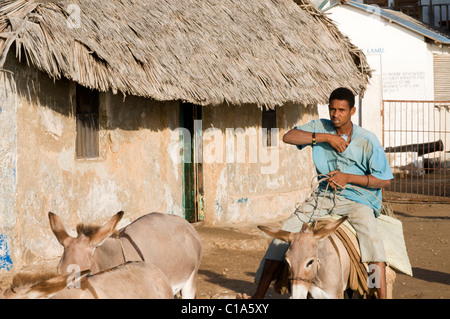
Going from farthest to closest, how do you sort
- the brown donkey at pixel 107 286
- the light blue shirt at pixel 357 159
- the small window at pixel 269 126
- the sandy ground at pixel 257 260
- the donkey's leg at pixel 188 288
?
the small window at pixel 269 126 < the sandy ground at pixel 257 260 < the donkey's leg at pixel 188 288 < the light blue shirt at pixel 357 159 < the brown donkey at pixel 107 286

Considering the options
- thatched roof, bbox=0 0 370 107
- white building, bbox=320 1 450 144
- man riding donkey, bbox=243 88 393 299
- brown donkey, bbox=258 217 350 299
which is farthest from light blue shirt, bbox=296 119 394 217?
white building, bbox=320 1 450 144

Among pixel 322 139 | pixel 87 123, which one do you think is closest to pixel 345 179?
pixel 322 139

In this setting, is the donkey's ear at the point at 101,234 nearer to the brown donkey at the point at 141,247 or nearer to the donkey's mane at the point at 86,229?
the brown donkey at the point at 141,247

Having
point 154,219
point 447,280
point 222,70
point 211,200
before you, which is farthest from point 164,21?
point 447,280

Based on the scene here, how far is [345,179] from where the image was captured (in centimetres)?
501

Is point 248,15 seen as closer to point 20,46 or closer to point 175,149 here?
point 175,149

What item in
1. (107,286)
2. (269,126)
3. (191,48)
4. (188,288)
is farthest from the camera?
(269,126)

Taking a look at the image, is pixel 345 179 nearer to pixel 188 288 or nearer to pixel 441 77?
pixel 188 288

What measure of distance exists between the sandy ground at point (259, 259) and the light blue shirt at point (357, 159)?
203cm

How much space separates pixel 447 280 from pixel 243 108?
183 inches

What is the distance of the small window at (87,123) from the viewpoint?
27.8 ft

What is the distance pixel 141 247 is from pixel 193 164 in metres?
5.32

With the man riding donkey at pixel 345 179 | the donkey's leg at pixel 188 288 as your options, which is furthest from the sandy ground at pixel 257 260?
the man riding donkey at pixel 345 179

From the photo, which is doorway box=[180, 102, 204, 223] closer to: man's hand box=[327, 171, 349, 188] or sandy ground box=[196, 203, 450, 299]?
sandy ground box=[196, 203, 450, 299]
